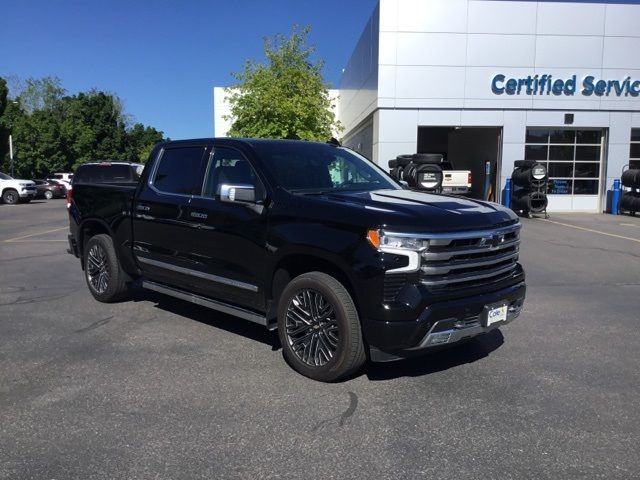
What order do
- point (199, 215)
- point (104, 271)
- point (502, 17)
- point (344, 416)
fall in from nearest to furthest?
point (344, 416) < point (199, 215) < point (104, 271) < point (502, 17)

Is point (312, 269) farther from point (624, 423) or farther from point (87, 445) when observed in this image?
point (624, 423)

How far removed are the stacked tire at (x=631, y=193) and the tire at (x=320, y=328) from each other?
20.3 meters

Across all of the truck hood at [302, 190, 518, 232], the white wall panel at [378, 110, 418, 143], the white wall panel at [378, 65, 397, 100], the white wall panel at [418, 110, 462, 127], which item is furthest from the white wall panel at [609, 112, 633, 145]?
the truck hood at [302, 190, 518, 232]

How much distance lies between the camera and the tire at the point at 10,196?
30.7 m

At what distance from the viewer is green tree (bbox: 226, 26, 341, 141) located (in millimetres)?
27812

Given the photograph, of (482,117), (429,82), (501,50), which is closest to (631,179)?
(482,117)

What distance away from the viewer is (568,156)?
24.5 m

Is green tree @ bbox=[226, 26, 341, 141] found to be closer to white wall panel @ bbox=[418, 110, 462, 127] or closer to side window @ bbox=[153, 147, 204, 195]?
white wall panel @ bbox=[418, 110, 462, 127]

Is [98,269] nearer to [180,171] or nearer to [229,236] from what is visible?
[180,171]

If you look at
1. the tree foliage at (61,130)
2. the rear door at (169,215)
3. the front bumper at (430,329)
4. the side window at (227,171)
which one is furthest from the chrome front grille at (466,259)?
the tree foliage at (61,130)

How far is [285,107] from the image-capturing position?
2733cm

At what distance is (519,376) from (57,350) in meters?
4.10

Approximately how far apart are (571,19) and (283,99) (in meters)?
13.1

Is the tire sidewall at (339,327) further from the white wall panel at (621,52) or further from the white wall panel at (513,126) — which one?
the white wall panel at (621,52)
